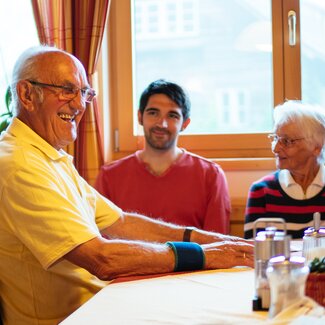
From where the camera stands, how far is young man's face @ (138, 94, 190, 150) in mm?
3016

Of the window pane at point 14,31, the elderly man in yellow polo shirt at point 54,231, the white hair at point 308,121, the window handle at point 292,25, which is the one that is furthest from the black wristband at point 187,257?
the window pane at point 14,31


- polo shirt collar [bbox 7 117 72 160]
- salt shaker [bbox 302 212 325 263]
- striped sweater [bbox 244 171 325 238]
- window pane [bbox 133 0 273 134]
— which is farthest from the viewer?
window pane [bbox 133 0 273 134]

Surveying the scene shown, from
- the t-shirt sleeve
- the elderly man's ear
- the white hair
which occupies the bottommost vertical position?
the t-shirt sleeve

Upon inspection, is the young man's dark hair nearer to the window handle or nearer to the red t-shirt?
the red t-shirt

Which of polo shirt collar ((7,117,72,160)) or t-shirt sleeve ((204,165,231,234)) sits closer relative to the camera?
polo shirt collar ((7,117,72,160))

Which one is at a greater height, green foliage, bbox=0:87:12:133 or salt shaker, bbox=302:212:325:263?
green foliage, bbox=0:87:12:133

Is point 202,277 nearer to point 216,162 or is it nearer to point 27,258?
point 27,258

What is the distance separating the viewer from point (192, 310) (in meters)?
1.18

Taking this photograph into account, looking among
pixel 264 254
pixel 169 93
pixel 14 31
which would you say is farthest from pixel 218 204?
pixel 264 254

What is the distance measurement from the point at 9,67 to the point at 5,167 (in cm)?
188

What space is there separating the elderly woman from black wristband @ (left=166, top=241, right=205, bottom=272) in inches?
41.8

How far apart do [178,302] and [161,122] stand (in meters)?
1.84

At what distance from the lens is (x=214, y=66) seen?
3.37 metres

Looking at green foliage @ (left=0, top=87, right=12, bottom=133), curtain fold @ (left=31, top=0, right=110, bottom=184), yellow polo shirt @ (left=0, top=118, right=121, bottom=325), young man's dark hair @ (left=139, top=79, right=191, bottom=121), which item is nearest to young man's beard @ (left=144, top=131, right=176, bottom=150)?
young man's dark hair @ (left=139, top=79, right=191, bottom=121)
